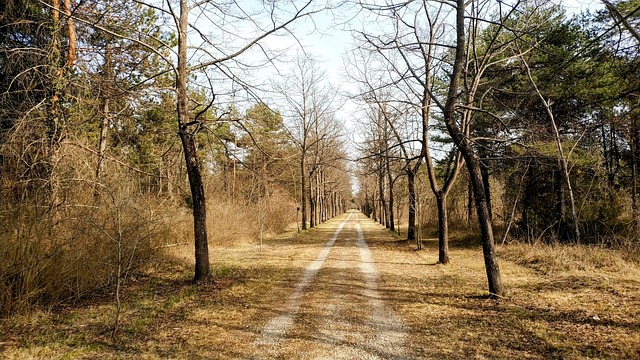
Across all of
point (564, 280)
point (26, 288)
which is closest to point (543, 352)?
point (564, 280)

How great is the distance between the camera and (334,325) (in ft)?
18.2

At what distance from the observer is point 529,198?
15.8 meters

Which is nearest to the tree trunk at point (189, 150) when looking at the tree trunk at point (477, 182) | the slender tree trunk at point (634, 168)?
the tree trunk at point (477, 182)

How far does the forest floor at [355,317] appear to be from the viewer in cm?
456

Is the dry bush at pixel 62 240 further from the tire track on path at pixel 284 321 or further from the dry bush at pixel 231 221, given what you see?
the dry bush at pixel 231 221

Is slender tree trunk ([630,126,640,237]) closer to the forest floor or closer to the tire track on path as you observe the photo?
the forest floor

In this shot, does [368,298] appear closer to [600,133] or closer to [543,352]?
[543,352]

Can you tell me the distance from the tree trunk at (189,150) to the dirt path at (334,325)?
2403mm

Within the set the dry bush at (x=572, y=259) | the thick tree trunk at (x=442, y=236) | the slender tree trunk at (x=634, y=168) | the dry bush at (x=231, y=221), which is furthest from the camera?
the dry bush at (x=231, y=221)

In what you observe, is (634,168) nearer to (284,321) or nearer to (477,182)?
(477,182)

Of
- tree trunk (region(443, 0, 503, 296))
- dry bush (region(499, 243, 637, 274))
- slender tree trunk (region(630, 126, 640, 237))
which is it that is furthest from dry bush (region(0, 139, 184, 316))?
slender tree trunk (region(630, 126, 640, 237))

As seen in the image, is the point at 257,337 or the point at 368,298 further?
the point at 368,298

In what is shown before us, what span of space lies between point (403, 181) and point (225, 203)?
17140mm

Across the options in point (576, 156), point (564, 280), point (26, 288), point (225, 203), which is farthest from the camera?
point (225, 203)
